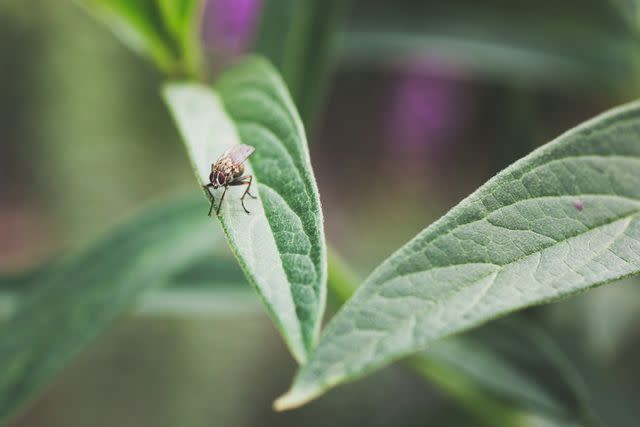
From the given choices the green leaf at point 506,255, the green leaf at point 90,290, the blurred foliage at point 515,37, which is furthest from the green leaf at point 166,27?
the blurred foliage at point 515,37

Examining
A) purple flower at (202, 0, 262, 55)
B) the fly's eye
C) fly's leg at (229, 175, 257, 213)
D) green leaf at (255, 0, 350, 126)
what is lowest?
fly's leg at (229, 175, 257, 213)

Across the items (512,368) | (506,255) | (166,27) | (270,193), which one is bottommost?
(512,368)

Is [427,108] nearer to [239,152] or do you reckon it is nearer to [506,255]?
[239,152]

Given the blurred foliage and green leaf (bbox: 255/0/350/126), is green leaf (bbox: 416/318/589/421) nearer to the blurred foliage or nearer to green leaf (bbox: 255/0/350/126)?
green leaf (bbox: 255/0/350/126)

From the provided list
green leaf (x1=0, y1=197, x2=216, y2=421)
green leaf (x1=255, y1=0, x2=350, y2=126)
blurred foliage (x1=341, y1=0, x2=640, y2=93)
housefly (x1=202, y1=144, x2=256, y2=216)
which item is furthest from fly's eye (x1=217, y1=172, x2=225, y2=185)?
blurred foliage (x1=341, y1=0, x2=640, y2=93)

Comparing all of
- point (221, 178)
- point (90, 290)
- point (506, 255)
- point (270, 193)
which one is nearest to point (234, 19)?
point (90, 290)

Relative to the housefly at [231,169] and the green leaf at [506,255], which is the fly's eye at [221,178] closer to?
the housefly at [231,169]
